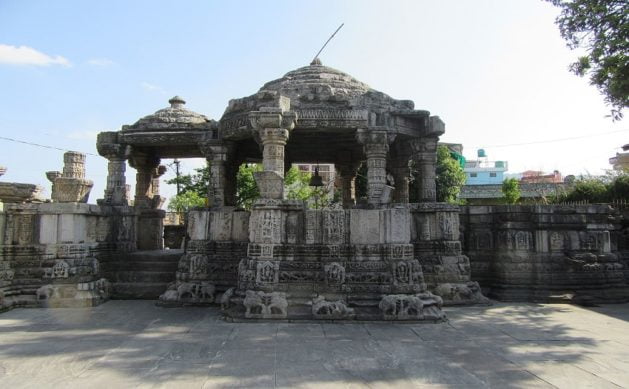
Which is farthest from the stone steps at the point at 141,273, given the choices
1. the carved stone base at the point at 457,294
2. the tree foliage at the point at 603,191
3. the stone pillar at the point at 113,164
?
the tree foliage at the point at 603,191

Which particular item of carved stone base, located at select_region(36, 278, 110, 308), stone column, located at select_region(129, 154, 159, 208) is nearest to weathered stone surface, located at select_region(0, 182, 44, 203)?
stone column, located at select_region(129, 154, 159, 208)

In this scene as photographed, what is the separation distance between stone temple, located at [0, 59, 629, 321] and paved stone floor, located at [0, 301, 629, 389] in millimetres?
635

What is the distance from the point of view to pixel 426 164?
29.3 feet

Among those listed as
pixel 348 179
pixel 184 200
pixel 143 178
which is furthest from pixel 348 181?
pixel 184 200

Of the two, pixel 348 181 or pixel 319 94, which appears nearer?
pixel 319 94

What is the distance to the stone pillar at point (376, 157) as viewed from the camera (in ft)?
24.7

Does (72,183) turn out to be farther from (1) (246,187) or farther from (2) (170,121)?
(1) (246,187)

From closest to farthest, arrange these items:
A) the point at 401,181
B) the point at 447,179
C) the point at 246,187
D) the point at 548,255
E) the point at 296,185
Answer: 1. the point at 548,255
2. the point at 401,181
3. the point at 447,179
4. the point at 246,187
5. the point at 296,185

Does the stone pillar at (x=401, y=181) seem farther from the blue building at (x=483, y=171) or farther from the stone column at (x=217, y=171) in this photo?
the blue building at (x=483, y=171)

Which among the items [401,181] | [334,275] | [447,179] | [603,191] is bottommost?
[334,275]

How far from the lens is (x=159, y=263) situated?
8.88 metres

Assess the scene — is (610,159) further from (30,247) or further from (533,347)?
(30,247)

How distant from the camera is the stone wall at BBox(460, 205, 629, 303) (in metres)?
8.42

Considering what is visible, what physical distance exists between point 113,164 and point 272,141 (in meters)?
4.60
